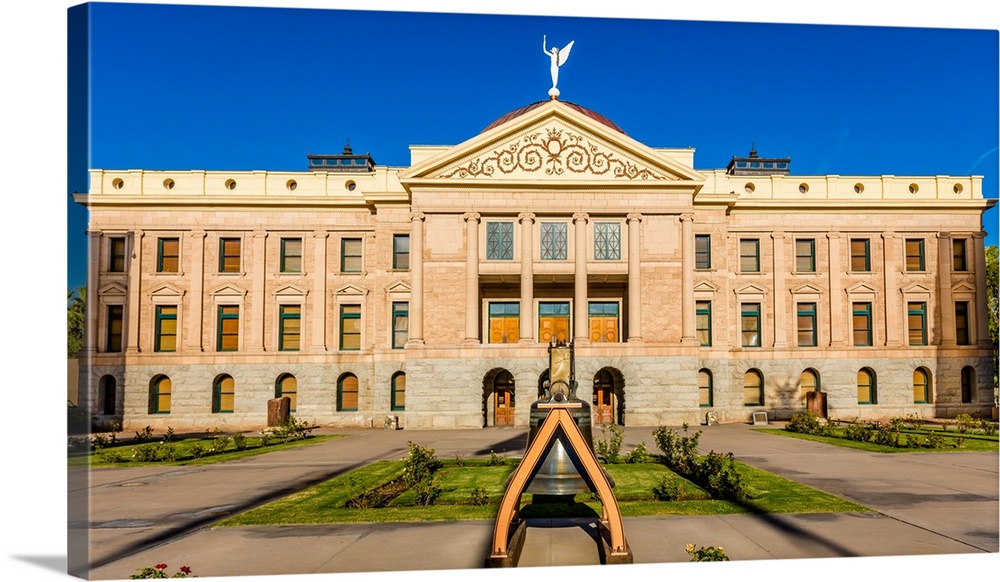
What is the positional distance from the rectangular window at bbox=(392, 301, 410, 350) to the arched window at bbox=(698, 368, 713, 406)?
566 inches

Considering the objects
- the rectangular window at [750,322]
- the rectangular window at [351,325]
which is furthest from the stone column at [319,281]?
the rectangular window at [750,322]

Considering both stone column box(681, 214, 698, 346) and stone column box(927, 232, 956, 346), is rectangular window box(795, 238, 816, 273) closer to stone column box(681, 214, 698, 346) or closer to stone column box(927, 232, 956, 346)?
stone column box(927, 232, 956, 346)

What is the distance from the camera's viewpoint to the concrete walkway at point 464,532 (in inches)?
400

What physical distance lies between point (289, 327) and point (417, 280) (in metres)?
8.10

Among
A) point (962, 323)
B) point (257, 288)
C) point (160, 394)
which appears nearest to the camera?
point (160, 394)

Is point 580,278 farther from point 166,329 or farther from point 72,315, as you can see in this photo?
point 72,315

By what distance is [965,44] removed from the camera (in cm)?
1291

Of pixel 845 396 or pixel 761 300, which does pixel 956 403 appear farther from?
pixel 761 300

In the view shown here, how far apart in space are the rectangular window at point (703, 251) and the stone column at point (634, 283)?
16.9ft

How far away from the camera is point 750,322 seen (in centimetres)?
3862

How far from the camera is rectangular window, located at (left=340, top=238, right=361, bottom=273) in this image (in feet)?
125

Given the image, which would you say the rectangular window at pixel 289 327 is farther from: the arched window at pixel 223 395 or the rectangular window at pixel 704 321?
the rectangular window at pixel 704 321

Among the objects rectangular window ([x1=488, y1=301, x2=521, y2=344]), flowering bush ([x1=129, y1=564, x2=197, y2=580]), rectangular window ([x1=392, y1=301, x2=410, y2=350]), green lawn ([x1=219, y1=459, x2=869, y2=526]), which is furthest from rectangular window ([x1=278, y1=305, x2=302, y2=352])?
flowering bush ([x1=129, y1=564, x2=197, y2=580])

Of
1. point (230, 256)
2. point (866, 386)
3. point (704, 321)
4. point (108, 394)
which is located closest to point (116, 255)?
point (230, 256)
